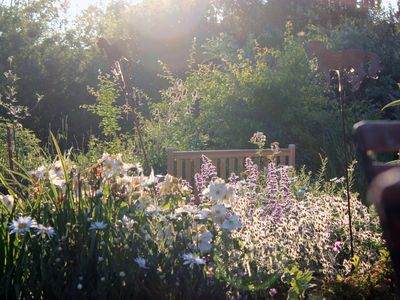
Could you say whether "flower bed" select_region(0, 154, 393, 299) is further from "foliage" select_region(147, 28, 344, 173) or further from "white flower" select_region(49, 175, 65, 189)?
"foliage" select_region(147, 28, 344, 173)

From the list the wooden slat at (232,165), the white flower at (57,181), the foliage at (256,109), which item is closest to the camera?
the white flower at (57,181)

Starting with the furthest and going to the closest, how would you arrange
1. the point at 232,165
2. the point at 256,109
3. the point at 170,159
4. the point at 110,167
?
1. the point at 256,109
2. the point at 232,165
3. the point at 170,159
4. the point at 110,167

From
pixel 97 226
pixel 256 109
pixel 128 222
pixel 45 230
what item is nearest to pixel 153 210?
pixel 128 222

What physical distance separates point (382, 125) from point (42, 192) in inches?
95.2

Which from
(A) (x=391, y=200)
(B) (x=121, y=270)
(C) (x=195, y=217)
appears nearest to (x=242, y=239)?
(C) (x=195, y=217)

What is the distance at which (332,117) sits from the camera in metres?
10.7

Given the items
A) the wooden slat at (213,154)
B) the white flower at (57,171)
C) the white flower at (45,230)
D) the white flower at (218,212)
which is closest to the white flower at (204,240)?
the white flower at (218,212)

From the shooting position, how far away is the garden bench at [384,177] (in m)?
1.08

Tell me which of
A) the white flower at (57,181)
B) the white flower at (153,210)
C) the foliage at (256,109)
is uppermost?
the foliage at (256,109)

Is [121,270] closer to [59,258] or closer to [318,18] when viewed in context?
[59,258]

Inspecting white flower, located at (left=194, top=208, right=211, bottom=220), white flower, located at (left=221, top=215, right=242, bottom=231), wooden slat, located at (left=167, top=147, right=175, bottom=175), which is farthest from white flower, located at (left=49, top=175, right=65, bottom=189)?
wooden slat, located at (left=167, top=147, right=175, bottom=175)

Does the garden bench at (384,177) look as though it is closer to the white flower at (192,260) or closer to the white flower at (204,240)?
the white flower at (192,260)

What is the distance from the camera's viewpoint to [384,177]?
1.17 metres

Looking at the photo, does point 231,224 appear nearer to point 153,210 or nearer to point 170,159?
point 153,210
